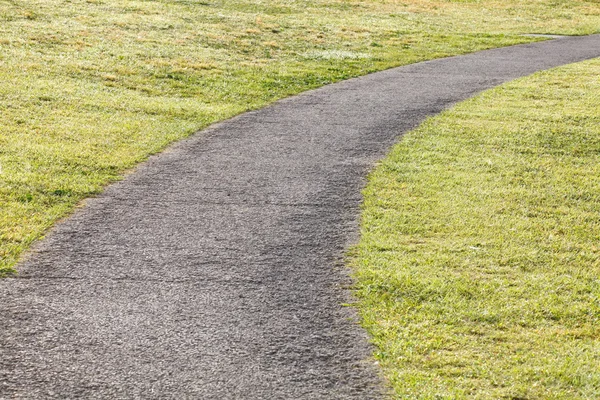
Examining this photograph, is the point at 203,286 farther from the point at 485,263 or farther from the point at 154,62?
the point at 154,62

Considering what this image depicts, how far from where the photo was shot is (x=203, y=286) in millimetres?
7426

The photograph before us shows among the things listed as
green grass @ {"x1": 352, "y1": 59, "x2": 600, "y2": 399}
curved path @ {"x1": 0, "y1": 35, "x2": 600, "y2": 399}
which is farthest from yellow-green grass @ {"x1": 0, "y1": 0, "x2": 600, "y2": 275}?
green grass @ {"x1": 352, "y1": 59, "x2": 600, "y2": 399}

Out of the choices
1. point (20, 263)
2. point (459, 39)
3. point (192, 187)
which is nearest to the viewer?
point (20, 263)

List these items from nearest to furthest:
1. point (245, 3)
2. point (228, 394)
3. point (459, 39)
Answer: point (228, 394)
point (459, 39)
point (245, 3)

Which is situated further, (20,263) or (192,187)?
(192,187)

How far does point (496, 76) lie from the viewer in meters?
21.3

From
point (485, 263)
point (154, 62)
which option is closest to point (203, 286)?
point (485, 263)

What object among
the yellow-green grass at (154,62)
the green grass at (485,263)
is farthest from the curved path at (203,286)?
the yellow-green grass at (154,62)

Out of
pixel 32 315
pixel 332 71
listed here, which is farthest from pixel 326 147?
pixel 332 71

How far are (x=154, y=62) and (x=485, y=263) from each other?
47.3ft

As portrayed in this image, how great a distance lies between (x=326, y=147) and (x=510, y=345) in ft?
22.6

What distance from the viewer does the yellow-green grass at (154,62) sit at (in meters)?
11.3

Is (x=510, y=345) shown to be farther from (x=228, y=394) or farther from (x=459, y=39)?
(x=459, y=39)

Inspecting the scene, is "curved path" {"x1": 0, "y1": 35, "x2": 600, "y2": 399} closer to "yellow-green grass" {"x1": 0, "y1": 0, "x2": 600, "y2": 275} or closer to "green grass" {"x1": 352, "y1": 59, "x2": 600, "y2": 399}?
"green grass" {"x1": 352, "y1": 59, "x2": 600, "y2": 399}
